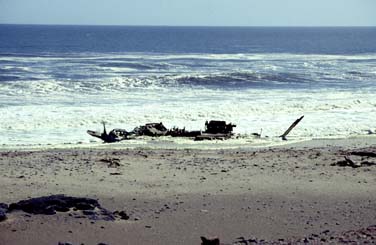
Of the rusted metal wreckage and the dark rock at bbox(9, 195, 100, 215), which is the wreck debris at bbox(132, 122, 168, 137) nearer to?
the rusted metal wreckage

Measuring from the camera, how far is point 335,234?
6.77 m

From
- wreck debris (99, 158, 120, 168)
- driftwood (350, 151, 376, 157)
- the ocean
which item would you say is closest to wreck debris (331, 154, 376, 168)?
driftwood (350, 151, 376, 157)

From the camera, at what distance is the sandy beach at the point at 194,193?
23.4ft

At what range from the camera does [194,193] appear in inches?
356

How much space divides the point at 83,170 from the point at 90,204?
2880 mm

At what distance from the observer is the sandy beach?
7145mm

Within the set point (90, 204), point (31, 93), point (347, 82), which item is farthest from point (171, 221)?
point (347, 82)

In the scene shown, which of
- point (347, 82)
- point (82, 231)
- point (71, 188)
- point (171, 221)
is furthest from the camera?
point (347, 82)

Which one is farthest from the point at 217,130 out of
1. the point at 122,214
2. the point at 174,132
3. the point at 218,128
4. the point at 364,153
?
the point at 122,214

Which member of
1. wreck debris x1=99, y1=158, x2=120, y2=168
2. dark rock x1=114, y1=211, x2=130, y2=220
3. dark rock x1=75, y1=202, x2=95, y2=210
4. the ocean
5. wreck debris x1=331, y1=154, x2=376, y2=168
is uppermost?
dark rock x1=75, y1=202, x2=95, y2=210

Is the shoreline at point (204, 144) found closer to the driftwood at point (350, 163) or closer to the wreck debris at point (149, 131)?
the wreck debris at point (149, 131)

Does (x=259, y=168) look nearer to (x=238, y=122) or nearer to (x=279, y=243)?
(x=279, y=243)

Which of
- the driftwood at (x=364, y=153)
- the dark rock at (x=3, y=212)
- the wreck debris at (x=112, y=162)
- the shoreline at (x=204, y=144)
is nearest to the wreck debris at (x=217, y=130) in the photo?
the shoreline at (x=204, y=144)

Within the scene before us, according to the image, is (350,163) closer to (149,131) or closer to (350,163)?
(350,163)
